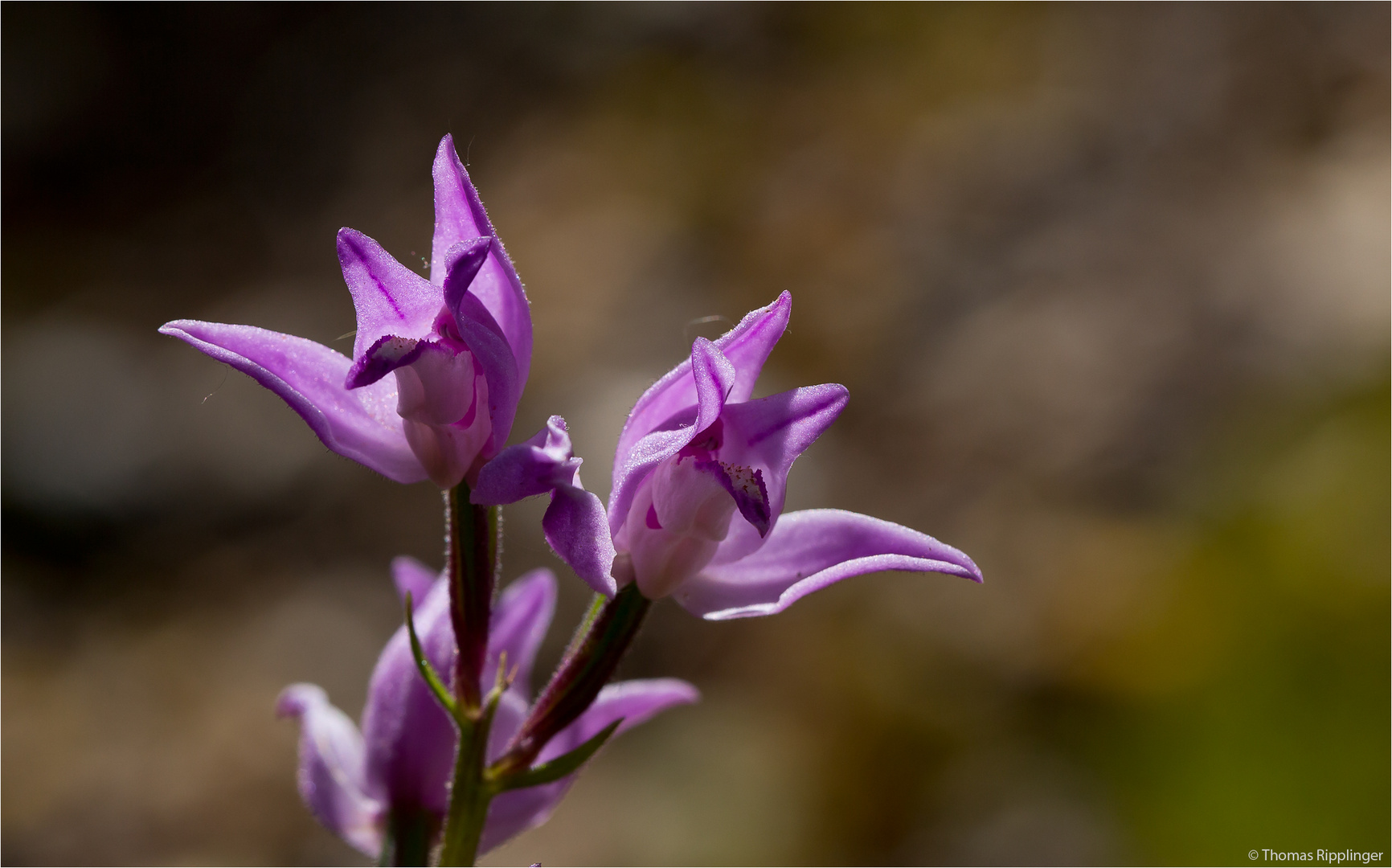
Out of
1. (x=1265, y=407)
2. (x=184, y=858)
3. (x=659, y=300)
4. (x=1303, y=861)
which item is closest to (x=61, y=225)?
(x=659, y=300)

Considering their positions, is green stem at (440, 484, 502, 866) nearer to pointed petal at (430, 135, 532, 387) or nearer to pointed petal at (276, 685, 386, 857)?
pointed petal at (430, 135, 532, 387)

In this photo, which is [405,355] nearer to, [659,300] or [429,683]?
[429,683]

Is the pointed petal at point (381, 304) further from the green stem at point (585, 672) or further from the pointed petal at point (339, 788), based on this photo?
the pointed petal at point (339, 788)

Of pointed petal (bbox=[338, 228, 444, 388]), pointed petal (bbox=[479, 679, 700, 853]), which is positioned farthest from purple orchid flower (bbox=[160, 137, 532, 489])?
pointed petal (bbox=[479, 679, 700, 853])

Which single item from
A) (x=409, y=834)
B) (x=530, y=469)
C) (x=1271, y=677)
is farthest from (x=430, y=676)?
(x=1271, y=677)

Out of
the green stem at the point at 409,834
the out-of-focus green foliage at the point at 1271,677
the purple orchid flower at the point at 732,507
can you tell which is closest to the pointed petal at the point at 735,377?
the purple orchid flower at the point at 732,507
